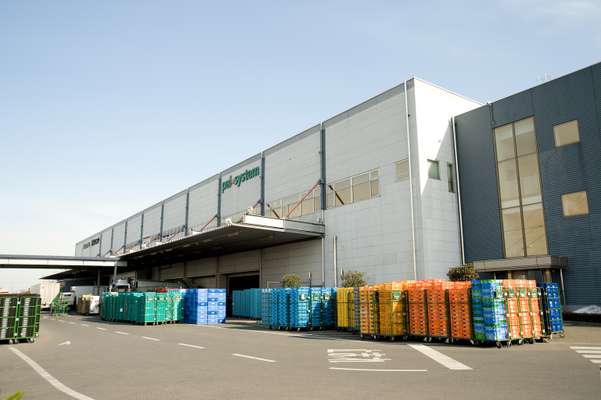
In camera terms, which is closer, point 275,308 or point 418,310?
point 418,310

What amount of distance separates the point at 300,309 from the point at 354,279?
6.17 meters

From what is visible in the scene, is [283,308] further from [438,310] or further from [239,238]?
[239,238]

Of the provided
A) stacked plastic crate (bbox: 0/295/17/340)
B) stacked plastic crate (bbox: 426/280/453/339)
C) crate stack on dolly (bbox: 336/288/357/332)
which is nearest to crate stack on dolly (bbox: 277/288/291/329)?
crate stack on dolly (bbox: 336/288/357/332)

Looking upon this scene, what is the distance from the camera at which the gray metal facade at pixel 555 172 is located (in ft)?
74.6

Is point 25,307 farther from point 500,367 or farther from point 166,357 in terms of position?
point 500,367

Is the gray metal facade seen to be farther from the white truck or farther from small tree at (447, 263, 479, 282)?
the white truck

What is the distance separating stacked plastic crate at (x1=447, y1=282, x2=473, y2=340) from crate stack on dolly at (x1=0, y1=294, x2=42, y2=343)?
51.1 ft

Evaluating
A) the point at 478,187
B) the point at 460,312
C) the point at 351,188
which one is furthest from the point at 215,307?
the point at 460,312

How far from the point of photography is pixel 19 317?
721 inches

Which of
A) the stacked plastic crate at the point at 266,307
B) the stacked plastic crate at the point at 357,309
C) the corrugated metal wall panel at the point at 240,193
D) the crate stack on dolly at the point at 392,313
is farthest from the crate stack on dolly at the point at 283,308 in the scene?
the corrugated metal wall panel at the point at 240,193

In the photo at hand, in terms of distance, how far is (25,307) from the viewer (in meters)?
18.4

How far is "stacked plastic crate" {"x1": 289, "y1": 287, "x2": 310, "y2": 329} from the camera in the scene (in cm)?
2259

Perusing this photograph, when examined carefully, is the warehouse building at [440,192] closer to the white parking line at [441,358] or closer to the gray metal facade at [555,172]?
the gray metal facade at [555,172]

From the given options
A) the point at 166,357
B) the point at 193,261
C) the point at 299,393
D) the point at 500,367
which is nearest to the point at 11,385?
the point at 166,357
